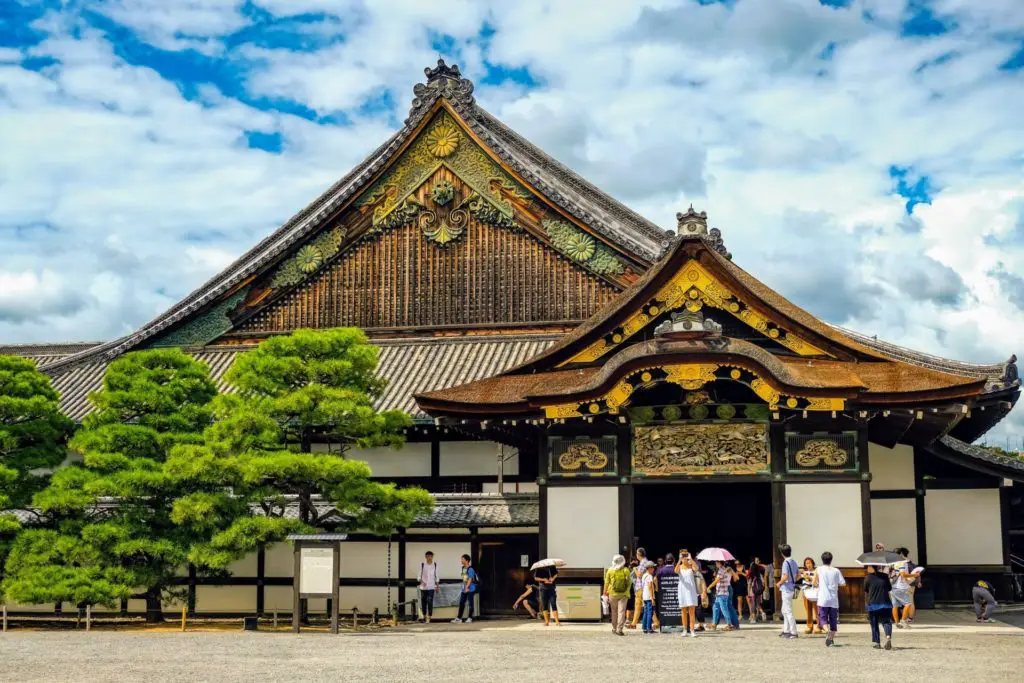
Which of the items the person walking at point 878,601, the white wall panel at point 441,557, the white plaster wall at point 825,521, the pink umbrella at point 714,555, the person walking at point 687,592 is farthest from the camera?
the white wall panel at point 441,557

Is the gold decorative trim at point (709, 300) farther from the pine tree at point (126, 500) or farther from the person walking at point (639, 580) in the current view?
the pine tree at point (126, 500)

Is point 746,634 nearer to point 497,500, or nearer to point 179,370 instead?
point 497,500

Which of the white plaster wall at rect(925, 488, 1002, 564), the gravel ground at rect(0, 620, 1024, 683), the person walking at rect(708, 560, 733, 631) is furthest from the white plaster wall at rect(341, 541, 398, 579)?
the white plaster wall at rect(925, 488, 1002, 564)

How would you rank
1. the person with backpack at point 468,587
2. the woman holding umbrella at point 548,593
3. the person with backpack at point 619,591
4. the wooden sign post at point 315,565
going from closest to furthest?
the person with backpack at point 619,591
the wooden sign post at point 315,565
the woman holding umbrella at point 548,593
the person with backpack at point 468,587

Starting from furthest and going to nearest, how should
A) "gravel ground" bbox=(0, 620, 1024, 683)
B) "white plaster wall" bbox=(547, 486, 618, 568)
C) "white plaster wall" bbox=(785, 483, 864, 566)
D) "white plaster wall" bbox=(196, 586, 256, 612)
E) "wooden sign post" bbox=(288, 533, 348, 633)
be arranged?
"white plaster wall" bbox=(196, 586, 256, 612), "white plaster wall" bbox=(547, 486, 618, 568), "white plaster wall" bbox=(785, 483, 864, 566), "wooden sign post" bbox=(288, 533, 348, 633), "gravel ground" bbox=(0, 620, 1024, 683)

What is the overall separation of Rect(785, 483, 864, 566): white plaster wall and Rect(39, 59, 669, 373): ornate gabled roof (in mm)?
11043

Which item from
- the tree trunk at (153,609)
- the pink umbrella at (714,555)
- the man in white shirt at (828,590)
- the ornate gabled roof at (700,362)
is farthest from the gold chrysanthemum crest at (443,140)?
the man in white shirt at (828,590)

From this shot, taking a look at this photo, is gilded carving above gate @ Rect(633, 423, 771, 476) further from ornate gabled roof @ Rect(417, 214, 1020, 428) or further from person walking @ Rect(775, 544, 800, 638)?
person walking @ Rect(775, 544, 800, 638)

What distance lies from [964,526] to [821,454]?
695 cm

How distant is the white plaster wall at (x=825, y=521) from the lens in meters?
23.9

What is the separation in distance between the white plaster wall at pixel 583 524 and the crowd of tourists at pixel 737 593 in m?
0.56

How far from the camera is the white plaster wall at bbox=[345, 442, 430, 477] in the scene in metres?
30.2

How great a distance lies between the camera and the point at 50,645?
20.6 m

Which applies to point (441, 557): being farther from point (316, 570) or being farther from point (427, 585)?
point (316, 570)
